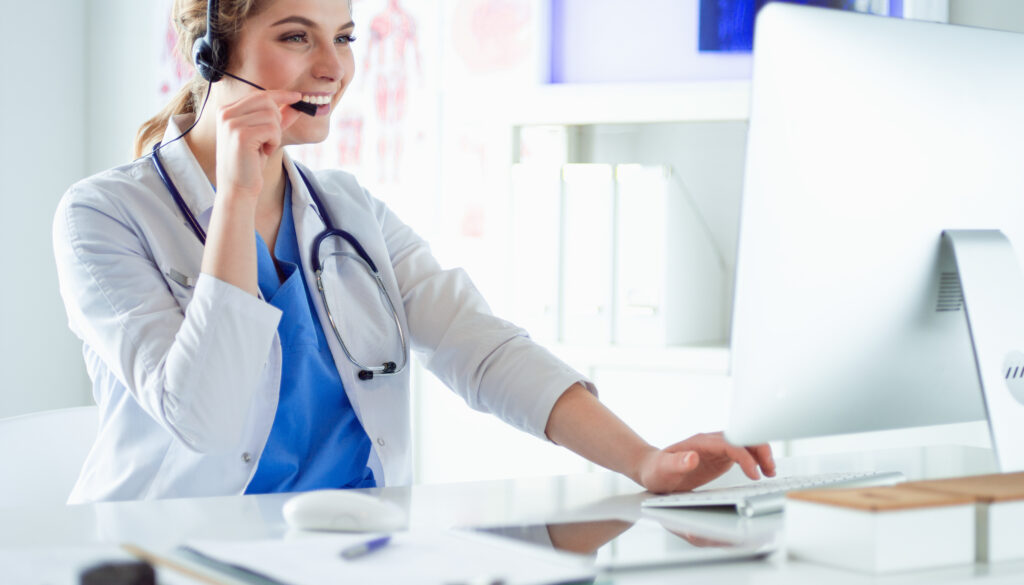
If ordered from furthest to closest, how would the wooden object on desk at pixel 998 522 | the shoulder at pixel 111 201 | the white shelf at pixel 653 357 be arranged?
the white shelf at pixel 653 357 < the shoulder at pixel 111 201 < the wooden object on desk at pixel 998 522

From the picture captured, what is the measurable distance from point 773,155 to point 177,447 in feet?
2.75

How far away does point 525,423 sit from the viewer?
1.36 meters

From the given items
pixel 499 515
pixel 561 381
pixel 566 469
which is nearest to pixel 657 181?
pixel 566 469

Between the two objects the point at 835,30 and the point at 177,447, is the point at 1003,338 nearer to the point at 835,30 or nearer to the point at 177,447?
the point at 835,30

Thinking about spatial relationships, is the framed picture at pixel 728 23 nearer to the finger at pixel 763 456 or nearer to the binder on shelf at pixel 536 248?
the binder on shelf at pixel 536 248

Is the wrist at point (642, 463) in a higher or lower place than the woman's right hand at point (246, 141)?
lower

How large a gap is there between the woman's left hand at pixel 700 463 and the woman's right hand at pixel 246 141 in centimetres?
57

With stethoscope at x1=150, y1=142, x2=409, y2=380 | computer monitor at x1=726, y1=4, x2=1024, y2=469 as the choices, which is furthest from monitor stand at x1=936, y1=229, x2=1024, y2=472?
stethoscope at x1=150, y1=142, x2=409, y2=380

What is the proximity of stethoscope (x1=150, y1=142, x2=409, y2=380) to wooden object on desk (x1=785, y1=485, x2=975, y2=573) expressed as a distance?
763mm

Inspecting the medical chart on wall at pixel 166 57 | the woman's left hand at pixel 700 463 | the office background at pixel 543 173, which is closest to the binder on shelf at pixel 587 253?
the office background at pixel 543 173

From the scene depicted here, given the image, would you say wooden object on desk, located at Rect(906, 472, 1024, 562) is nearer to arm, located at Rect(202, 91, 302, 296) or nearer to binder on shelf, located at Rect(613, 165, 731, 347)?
arm, located at Rect(202, 91, 302, 296)

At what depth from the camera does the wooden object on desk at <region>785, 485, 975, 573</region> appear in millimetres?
708

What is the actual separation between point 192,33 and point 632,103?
0.92 m

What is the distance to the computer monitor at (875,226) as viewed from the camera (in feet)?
2.66
